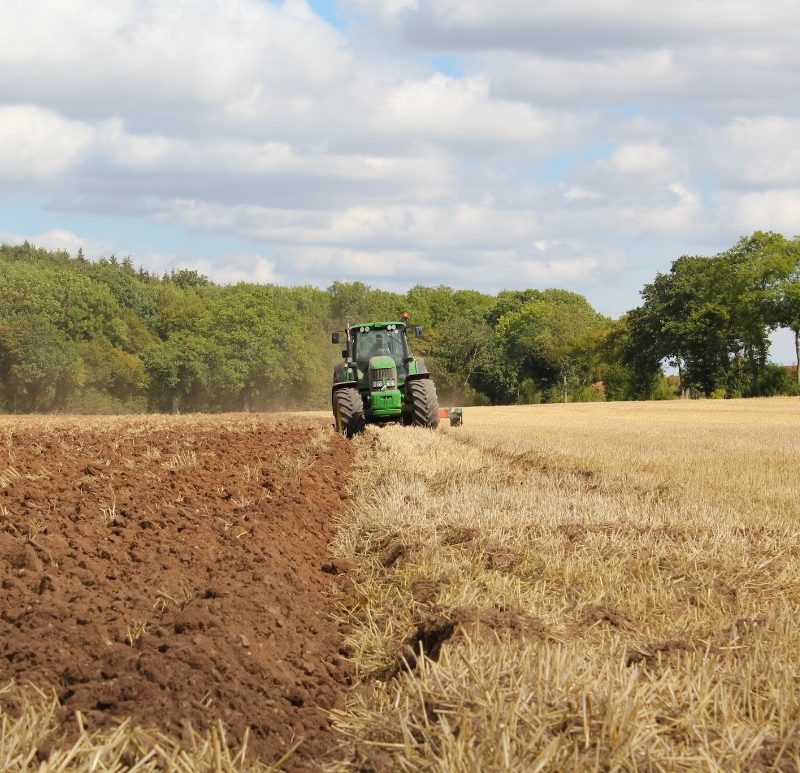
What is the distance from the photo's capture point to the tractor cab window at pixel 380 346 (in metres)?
22.5

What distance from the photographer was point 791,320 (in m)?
67.4

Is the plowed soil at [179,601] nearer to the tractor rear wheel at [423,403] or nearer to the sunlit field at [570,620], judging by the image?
the sunlit field at [570,620]

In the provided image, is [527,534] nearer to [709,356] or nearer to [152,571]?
[152,571]

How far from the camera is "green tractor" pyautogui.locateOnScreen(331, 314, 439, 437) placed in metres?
21.3

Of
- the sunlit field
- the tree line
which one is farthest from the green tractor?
the tree line

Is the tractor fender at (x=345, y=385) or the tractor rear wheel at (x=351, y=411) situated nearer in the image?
the tractor rear wheel at (x=351, y=411)

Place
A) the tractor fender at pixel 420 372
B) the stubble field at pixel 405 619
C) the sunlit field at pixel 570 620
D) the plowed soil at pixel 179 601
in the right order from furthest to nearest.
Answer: the tractor fender at pixel 420 372 < the plowed soil at pixel 179 601 < the stubble field at pixel 405 619 < the sunlit field at pixel 570 620

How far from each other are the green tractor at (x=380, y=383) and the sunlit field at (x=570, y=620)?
7.73 metres

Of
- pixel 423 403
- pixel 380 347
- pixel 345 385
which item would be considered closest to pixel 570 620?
pixel 423 403

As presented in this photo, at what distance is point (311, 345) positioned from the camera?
86.6 metres

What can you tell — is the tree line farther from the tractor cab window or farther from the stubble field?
the stubble field

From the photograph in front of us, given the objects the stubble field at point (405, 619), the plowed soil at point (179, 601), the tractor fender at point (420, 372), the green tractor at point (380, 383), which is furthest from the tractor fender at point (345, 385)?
the plowed soil at point (179, 601)

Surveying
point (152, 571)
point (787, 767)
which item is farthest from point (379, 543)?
point (787, 767)

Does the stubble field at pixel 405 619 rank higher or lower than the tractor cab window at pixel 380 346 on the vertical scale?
lower
